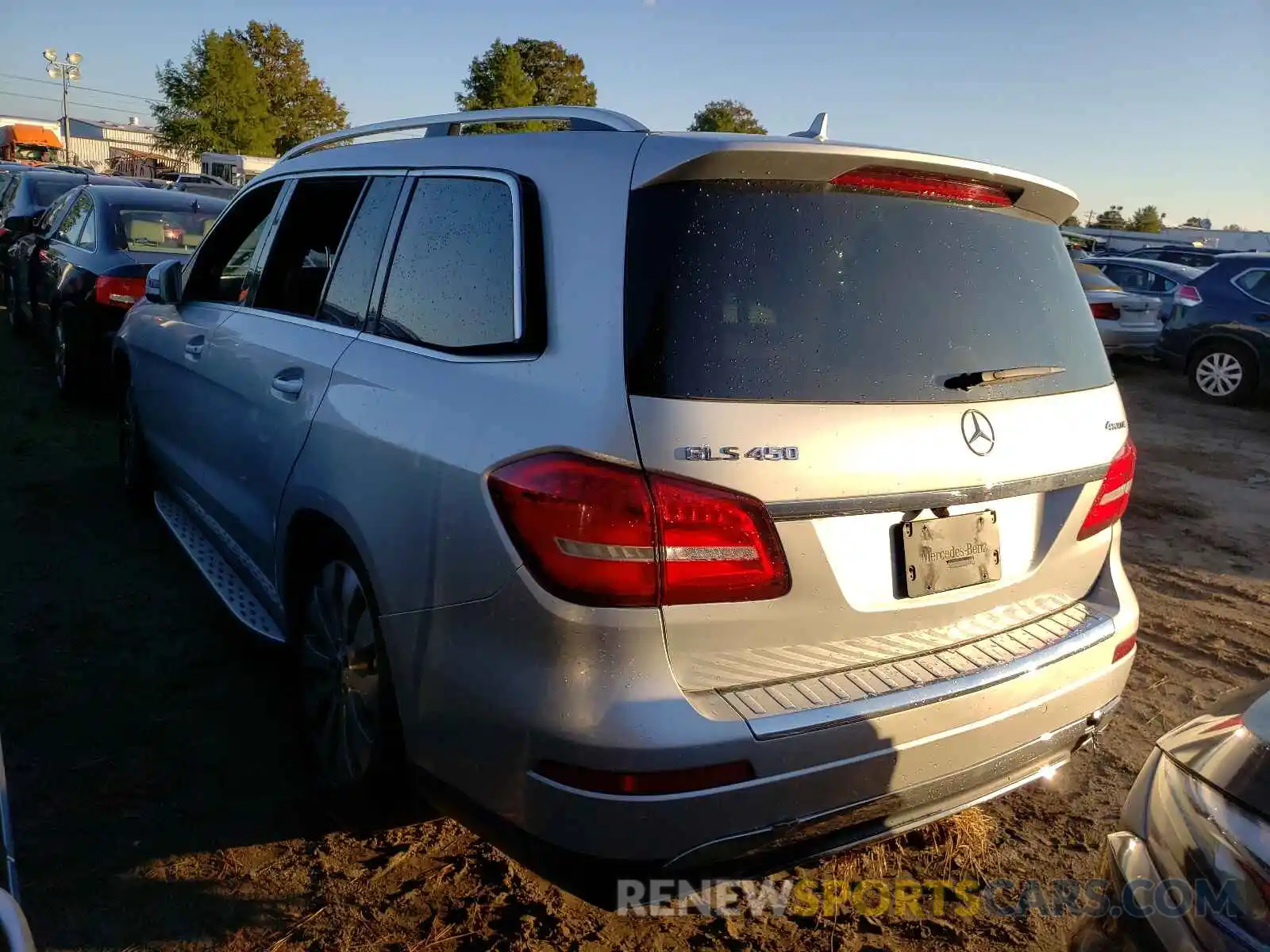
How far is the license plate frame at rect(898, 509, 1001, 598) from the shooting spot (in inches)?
87.8

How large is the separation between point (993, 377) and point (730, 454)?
83cm

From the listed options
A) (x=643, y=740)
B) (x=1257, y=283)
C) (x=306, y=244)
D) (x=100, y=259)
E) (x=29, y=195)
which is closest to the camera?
(x=643, y=740)

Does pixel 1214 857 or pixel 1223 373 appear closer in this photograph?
pixel 1214 857

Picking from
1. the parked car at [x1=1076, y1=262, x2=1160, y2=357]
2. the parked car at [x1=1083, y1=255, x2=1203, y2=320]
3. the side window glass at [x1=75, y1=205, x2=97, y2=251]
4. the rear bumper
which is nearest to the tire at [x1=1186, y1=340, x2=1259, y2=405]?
the parked car at [x1=1076, y1=262, x2=1160, y2=357]

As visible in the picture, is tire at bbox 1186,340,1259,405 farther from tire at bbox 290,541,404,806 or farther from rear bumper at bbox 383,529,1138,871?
tire at bbox 290,541,404,806

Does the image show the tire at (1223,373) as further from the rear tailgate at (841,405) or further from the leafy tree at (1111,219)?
the leafy tree at (1111,219)

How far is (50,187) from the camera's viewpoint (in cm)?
1374

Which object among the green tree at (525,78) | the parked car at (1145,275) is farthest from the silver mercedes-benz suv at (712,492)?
the green tree at (525,78)

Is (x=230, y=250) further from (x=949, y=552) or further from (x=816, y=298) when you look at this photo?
(x=949, y=552)

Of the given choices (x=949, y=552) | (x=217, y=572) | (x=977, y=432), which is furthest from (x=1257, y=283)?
(x=217, y=572)

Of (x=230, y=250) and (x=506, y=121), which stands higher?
(x=506, y=121)

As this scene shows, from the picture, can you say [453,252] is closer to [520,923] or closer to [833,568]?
[833,568]

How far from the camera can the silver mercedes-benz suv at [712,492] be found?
77.6 inches

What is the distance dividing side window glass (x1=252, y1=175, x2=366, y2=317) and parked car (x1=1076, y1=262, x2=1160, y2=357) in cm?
1188
